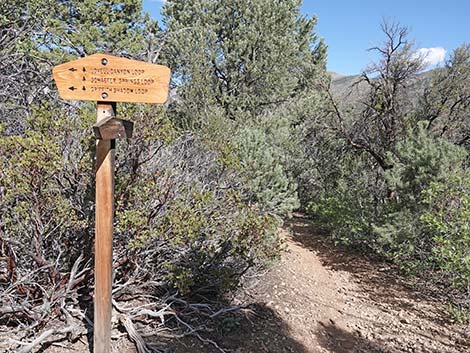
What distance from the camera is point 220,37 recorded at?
1055 cm

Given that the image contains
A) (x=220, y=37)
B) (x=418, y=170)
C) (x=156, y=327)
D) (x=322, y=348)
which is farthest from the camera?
(x=220, y=37)

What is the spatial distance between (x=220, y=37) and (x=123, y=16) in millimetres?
A: 3242

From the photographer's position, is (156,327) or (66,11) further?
(66,11)

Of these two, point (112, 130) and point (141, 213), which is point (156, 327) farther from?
point (112, 130)

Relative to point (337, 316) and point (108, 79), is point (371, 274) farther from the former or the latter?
point (108, 79)

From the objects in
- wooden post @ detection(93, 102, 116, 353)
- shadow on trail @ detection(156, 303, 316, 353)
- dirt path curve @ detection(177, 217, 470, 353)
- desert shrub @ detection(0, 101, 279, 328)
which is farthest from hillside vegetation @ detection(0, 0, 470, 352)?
wooden post @ detection(93, 102, 116, 353)

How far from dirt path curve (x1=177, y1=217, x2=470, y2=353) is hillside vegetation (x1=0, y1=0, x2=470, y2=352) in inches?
12.0

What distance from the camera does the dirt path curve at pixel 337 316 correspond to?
3.14 meters

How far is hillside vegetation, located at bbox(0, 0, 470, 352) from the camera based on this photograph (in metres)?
2.58

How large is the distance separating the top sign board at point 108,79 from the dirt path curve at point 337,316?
78.6 inches

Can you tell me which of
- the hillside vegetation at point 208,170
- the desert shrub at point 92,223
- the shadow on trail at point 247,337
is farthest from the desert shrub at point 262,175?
the shadow on trail at point 247,337

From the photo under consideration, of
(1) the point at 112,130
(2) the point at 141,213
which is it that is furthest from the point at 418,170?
(1) the point at 112,130

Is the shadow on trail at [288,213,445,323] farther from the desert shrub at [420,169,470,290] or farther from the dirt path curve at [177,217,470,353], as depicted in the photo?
the desert shrub at [420,169,470,290]

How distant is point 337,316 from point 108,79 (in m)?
3.49
